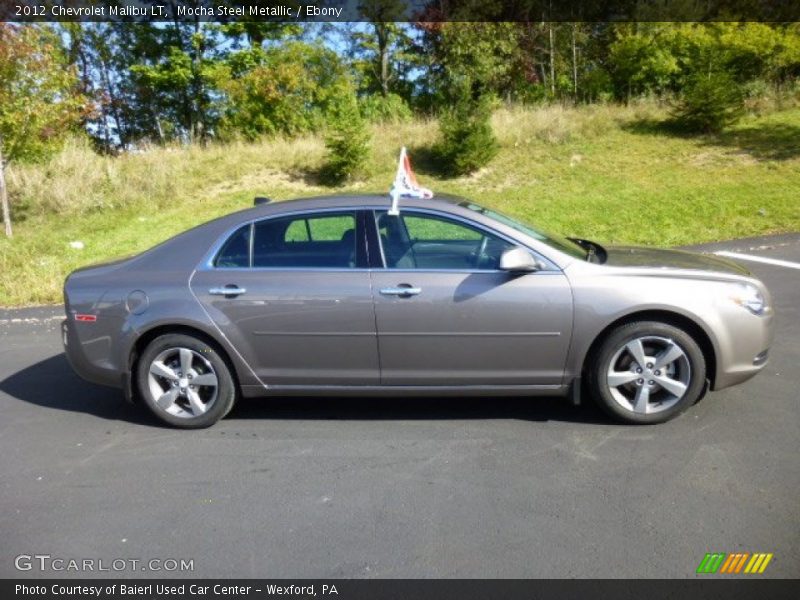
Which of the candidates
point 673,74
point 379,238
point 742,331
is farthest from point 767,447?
point 673,74

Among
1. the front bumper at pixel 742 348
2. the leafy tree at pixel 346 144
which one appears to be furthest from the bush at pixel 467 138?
the front bumper at pixel 742 348

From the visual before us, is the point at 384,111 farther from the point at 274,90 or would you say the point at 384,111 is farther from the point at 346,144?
the point at 346,144

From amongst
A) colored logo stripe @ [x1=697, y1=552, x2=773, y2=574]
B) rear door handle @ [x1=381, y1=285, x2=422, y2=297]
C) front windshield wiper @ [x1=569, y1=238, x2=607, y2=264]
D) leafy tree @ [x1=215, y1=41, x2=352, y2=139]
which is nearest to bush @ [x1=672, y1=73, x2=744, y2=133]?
leafy tree @ [x1=215, y1=41, x2=352, y2=139]

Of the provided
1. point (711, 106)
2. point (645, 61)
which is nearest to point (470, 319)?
point (711, 106)

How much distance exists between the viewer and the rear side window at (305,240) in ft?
13.9

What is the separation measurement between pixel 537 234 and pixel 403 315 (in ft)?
3.75

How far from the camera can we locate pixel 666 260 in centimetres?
431

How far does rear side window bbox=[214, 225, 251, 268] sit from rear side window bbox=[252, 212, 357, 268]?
0.05 meters

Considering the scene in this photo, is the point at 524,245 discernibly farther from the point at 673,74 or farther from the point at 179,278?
the point at 673,74

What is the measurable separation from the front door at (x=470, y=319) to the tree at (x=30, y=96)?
39.7 feet

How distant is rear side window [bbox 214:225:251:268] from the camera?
14.0 feet

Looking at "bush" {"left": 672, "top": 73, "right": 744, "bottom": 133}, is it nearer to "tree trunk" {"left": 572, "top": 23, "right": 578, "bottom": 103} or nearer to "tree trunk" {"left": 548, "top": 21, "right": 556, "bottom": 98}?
"tree trunk" {"left": 572, "top": 23, "right": 578, "bottom": 103}

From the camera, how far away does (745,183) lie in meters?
14.1

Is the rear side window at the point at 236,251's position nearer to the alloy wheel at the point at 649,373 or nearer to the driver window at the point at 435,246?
the driver window at the point at 435,246
